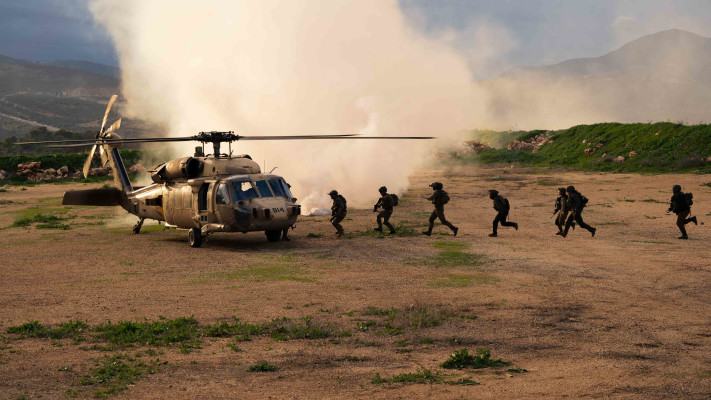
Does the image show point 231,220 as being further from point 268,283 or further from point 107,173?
point 107,173

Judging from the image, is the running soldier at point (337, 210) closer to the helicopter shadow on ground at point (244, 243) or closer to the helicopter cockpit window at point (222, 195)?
the helicopter shadow on ground at point (244, 243)

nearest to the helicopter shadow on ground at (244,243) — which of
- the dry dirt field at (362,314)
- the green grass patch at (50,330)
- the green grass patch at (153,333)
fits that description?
the dry dirt field at (362,314)

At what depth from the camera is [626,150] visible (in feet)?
168

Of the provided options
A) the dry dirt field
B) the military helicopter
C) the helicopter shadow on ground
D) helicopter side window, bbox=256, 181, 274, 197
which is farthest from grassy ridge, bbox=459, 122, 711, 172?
helicopter side window, bbox=256, 181, 274, 197

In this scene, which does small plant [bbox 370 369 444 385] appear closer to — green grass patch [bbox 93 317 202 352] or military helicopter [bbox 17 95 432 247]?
green grass patch [bbox 93 317 202 352]

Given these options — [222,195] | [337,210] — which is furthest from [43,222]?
[337,210]

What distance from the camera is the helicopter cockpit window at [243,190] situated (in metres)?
20.4

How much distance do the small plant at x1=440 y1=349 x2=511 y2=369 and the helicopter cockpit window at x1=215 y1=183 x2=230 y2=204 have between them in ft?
39.9

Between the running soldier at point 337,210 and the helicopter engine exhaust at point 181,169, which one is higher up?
the helicopter engine exhaust at point 181,169

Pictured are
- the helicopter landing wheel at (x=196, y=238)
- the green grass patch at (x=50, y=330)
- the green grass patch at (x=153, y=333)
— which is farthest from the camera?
the helicopter landing wheel at (x=196, y=238)

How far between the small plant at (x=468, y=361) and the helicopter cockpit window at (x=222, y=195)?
12.1 metres

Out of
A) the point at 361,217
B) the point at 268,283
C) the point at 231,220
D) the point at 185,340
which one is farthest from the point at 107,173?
the point at 185,340

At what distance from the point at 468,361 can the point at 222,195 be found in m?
12.5

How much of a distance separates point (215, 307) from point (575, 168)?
1719 inches
